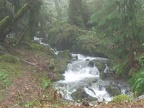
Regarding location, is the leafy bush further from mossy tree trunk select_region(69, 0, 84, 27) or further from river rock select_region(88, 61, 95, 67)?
mossy tree trunk select_region(69, 0, 84, 27)

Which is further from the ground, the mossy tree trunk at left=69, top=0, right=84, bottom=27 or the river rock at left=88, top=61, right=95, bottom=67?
the mossy tree trunk at left=69, top=0, right=84, bottom=27

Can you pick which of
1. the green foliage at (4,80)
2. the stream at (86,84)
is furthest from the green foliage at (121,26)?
the green foliage at (4,80)

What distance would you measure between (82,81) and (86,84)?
777mm

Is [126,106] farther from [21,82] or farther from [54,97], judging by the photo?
[21,82]

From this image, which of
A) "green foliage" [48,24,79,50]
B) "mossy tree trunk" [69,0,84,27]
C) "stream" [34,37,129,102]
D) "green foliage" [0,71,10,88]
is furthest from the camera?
"mossy tree trunk" [69,0,84,27]

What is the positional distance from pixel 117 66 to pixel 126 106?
7457 mm

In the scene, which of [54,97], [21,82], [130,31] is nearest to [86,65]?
[130,31]

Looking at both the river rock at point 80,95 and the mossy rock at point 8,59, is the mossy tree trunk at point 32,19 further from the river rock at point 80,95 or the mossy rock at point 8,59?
the river rock at point 80,95

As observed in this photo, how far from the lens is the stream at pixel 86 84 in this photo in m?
13.5

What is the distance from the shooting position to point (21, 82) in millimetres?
12469

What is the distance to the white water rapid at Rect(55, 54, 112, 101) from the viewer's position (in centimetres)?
1389

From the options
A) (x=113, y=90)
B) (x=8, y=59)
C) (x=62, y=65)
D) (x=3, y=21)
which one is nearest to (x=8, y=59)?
(x=8, y=59)

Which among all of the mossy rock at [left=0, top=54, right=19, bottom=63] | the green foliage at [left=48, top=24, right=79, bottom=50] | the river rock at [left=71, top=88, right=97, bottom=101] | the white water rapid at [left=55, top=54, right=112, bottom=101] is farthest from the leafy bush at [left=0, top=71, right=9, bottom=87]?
the green foliage at [left=48, top=24, right=79, bottom=50]

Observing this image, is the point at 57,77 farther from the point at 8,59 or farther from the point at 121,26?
the point at 121,26
